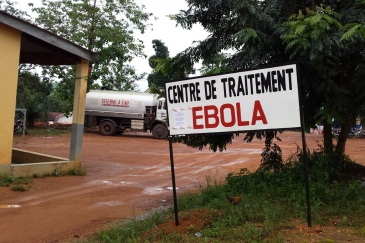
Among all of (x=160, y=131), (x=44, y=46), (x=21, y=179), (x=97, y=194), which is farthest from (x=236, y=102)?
(x=160, y=131)

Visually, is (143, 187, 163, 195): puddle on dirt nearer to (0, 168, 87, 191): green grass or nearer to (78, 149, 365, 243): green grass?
(78, 149, 365, 243): green grass

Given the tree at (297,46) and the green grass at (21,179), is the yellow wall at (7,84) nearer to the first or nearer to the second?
the green grass at (21,179)

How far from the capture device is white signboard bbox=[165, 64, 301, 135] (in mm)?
4805

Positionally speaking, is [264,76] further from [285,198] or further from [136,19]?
[136,19]

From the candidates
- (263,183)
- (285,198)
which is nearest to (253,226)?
(285,198)

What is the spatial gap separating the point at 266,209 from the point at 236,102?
1552 mm

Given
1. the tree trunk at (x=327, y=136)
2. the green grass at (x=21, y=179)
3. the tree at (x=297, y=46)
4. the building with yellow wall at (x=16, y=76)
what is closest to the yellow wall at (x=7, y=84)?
the building with yellow wall at (x=16, y=76)

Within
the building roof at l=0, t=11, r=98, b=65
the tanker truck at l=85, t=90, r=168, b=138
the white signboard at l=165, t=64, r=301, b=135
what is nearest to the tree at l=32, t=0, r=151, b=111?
the tanker truck at l=85, t=90, r=168, b=138

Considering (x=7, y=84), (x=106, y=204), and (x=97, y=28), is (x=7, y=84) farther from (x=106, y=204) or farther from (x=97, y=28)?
(x=97, y=28)

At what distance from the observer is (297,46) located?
20.1 ft

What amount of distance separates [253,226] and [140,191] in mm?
4974

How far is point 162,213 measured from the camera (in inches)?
Answer: 263

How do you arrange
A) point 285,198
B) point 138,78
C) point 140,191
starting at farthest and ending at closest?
point 138,78, point 140,191, point 285,198

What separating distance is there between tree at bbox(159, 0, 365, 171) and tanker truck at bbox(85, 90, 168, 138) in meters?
18.4
